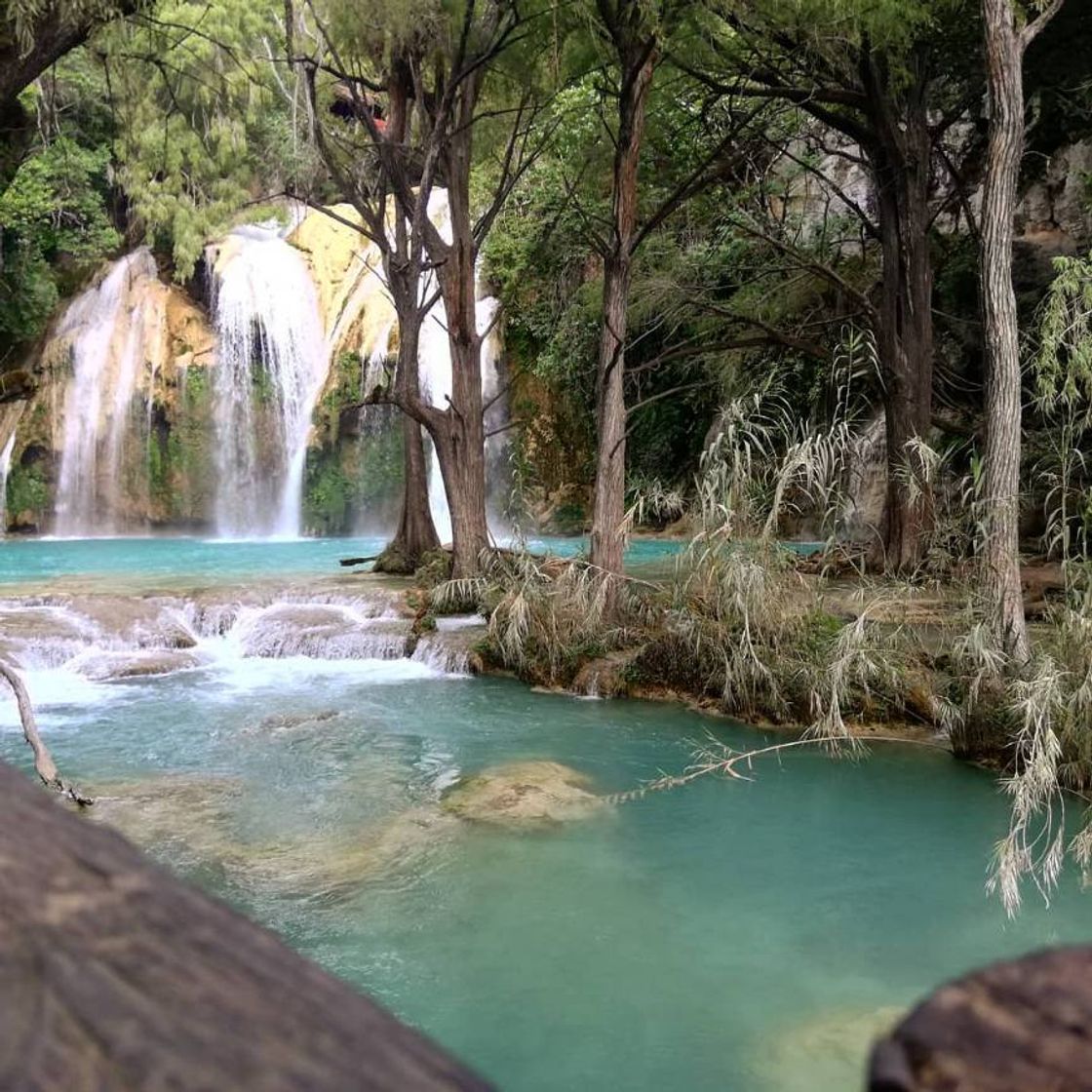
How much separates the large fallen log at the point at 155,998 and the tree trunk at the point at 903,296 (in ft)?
36.3

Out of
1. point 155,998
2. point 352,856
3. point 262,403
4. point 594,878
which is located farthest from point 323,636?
point 262,403

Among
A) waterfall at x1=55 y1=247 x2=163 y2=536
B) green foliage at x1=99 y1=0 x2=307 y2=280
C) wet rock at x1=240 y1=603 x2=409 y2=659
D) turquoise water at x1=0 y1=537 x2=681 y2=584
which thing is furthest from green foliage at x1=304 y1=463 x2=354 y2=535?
wet rock at x1=240 y1=603 x2=409 y2=659

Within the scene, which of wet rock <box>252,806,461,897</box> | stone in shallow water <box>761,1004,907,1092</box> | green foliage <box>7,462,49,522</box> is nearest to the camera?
stone in shallow water <box>761,1004,907,1092</box>

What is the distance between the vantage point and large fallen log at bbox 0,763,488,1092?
551 mm

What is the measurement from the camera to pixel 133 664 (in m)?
9.91

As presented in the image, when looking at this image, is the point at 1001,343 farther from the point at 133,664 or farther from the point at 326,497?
the point at 326,497

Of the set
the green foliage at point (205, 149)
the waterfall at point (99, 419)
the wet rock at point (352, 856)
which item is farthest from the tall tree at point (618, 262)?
the waterfall at point (99, 419)

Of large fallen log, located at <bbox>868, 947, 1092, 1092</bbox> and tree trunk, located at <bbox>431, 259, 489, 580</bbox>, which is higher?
tree trunk, located at <bbox>431, 259, 489, 580</bbox>

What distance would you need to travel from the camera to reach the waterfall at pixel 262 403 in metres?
21.8

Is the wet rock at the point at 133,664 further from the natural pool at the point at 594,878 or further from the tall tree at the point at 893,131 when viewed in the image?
the tall tree at the point at 893,131

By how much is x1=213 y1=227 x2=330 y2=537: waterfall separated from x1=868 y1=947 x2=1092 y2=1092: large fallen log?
21585 millimetres

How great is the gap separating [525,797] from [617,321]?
477 centimetres

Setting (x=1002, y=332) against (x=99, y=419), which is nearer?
(x=1002, y=332)

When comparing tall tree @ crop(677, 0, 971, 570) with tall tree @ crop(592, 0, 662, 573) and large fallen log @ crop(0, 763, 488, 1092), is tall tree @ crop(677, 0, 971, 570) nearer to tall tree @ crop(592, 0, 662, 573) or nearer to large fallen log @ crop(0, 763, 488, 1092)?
tall tree @ crop(592, 0, 662, 573)
